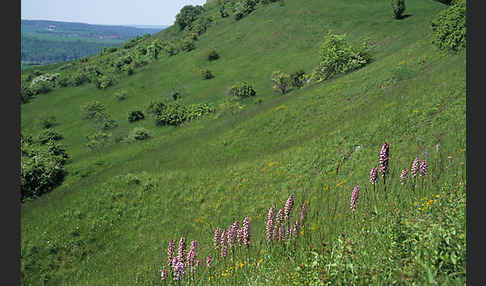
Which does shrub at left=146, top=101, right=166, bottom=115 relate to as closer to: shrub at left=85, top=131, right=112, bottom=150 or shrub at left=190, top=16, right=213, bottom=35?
shrub at left=85, top=131, right=112, bottom=150

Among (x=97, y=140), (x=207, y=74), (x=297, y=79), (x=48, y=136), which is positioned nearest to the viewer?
(x=297, y=79)

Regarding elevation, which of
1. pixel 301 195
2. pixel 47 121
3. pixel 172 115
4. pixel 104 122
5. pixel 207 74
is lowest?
pixel 47 121

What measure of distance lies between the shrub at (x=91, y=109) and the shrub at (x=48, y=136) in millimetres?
10306

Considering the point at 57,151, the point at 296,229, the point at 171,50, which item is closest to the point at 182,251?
the point at 296,229

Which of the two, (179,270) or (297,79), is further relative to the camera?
(297,79)

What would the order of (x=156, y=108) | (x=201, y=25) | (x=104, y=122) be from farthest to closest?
(x=201, y=25) → (x=104, y=122) → (x=156, y=108)

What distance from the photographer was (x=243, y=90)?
7275cm

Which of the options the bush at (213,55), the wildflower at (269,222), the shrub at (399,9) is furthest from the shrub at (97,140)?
the shrub at (399,9)

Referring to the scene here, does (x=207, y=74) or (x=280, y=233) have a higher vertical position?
(x=207, y=74)

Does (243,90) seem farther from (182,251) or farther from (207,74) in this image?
(182,251)

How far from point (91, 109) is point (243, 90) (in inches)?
1797

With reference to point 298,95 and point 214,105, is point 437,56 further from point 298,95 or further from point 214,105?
point 214,105

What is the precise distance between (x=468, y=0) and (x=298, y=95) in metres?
39.7

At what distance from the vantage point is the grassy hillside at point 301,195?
16.7 feet
